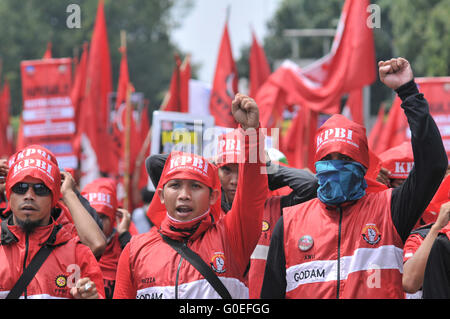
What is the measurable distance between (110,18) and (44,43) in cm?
490

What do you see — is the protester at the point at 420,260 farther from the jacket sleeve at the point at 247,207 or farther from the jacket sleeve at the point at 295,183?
the jacket sleeve at the point at 295,183

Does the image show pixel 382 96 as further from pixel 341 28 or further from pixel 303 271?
pixel 303 271

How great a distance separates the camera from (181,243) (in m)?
3.81

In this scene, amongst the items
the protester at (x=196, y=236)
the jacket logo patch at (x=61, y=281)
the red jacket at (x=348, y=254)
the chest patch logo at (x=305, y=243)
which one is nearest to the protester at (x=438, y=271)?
the red jacket at (x=348, y=254)

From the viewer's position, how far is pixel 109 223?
5.77 m

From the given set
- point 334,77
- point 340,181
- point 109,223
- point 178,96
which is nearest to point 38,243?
point 340,181

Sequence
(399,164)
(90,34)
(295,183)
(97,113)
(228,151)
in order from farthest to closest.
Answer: (90,34)
(97,113)
(399,164)
(228,151)
(295,183)

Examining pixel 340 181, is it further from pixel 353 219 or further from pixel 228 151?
pixel 228 151

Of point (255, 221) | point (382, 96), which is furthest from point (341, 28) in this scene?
point (382, 96)

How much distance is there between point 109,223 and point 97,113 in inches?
219

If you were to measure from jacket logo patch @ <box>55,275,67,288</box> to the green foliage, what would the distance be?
3803 cm

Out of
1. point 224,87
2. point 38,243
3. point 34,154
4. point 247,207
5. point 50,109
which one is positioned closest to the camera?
point 247,207

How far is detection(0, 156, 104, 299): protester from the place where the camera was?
373cm

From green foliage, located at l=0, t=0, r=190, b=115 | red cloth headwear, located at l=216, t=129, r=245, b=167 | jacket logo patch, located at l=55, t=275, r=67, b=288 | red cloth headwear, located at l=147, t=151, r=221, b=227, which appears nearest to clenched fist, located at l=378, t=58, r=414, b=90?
red cloth headwear, located at l=147, t=151, r=221, b=227
